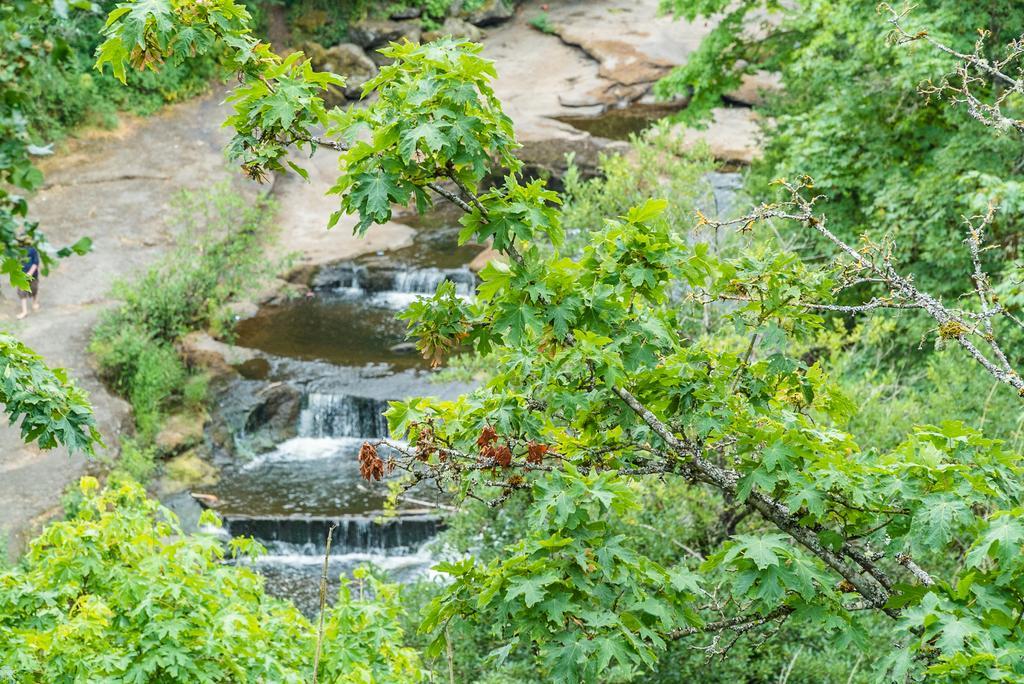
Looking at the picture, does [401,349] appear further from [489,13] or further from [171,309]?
[489,13]

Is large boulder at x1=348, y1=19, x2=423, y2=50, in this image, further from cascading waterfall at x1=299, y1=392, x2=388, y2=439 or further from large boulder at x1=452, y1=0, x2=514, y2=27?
cascading waterfall at x1=299, y1=392, x2=388, y2=439

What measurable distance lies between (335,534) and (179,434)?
302cm

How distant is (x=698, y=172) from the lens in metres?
10.8

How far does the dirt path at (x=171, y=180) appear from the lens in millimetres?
13174

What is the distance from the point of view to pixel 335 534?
1256cm

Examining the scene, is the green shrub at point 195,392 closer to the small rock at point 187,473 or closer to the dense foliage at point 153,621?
the small rock at point 187,473

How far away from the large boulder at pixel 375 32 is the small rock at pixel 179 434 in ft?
45.2

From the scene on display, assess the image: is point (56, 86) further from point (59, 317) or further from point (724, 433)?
point (724, 433)

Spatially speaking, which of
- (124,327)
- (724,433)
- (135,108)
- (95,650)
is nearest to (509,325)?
(724,433)

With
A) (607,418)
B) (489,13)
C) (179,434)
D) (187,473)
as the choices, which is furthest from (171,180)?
(607,418)

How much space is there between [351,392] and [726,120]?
36.5ft

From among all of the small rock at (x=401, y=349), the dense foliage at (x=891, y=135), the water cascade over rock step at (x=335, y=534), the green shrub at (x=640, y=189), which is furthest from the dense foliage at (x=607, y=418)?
the small rock at (x=401, y=349)

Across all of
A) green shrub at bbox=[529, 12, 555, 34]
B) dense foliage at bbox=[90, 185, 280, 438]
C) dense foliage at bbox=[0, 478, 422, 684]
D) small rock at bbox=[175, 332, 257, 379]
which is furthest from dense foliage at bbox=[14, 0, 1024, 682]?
green shrub at bbox=[529, 12, 555, 34]

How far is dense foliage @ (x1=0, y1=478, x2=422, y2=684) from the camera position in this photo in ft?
15.1
